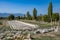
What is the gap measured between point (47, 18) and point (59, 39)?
24503 millimetres

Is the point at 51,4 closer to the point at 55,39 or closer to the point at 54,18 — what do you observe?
the point at 54,18

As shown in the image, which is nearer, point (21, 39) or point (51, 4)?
point (21, 39)

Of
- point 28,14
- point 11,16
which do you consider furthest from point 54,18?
point 11,16

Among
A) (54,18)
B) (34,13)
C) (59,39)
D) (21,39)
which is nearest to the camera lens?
(59,39)

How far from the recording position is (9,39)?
10.2 m

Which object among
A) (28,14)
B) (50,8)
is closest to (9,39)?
(50,8)

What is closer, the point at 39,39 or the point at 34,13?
the point at 39,39

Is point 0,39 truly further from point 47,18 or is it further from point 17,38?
point 47,18

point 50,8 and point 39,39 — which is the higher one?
point 50,8

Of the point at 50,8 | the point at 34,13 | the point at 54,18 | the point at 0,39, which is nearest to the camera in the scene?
the point at 0,39

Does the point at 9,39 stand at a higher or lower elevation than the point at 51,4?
lower

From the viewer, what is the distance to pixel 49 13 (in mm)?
33375

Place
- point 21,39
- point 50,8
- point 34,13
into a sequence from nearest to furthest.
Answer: point 21,39 → point 50,8 → point 34,13

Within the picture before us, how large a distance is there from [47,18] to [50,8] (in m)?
2.21
